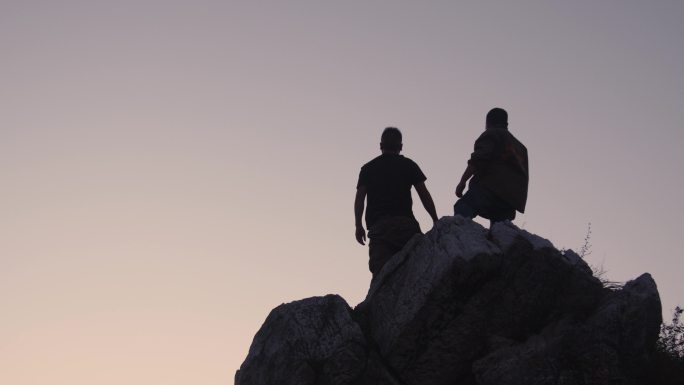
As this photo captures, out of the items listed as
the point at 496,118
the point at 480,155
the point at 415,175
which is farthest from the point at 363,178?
the point at 496,118

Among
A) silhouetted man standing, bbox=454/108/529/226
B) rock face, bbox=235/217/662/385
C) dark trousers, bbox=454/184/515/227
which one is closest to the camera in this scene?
rock face, bbox=235/217/662/385

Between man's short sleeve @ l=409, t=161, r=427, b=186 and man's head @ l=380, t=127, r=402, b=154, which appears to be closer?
man's short sleeve @ l=409, t=161, r=427, b=186

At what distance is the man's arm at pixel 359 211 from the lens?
1485 cm

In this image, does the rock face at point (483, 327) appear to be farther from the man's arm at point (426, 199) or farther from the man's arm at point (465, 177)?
the man's arm at point (426, 199)

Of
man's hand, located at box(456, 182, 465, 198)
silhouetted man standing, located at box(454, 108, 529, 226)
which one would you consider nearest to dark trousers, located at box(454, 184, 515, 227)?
silhouetted man standing, located at box(454, 108, 529, 226)

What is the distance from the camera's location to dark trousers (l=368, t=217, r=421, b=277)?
14.3m

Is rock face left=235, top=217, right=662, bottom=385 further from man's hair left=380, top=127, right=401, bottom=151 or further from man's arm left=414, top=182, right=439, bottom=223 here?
man's hair left=380, top=127, right=401, bottom=151

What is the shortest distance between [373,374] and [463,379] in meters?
1.39

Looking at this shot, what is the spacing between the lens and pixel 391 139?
14844mm

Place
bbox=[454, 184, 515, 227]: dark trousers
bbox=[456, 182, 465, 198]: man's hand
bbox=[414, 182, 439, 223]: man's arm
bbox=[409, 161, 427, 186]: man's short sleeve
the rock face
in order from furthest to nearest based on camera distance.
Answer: bbox=[414, 182, 439, 223]: man's arm
bbox=[409, 161, 427, 186]: man's short sleeve
bbox=[456, 182, 465, 198]: man's hand
bbox=[454, 184, 515, 227]: dark trousers
the rock face

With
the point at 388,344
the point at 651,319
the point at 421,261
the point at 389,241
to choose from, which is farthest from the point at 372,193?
the point at 651,319

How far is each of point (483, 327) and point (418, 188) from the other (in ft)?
11.0

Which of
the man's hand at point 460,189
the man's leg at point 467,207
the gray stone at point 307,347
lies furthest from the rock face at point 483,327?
the man's hand at point 460,189

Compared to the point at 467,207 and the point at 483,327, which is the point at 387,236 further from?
the point at 483,327
